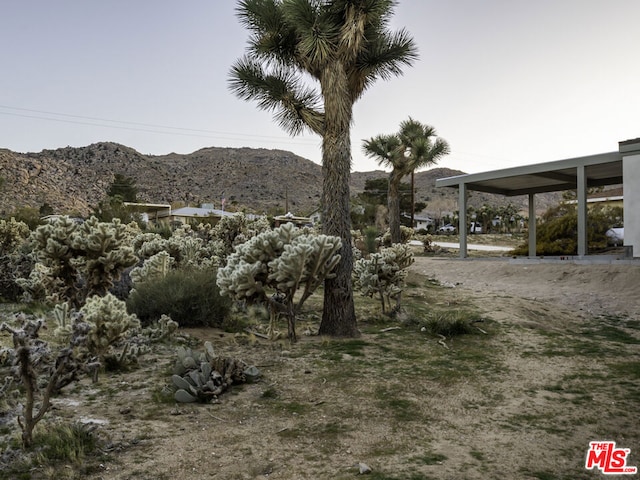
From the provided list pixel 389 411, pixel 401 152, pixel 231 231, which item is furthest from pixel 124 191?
pixel 389 411

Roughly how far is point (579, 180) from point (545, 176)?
7.37ft

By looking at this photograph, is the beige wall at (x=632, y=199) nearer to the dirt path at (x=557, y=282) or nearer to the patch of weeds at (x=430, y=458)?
the dirt path at (x=557, y=282)

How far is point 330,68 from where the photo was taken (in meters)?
6.98

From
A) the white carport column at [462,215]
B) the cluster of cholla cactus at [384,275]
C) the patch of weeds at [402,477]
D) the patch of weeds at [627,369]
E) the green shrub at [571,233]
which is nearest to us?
the patch of weeds at [402,477]

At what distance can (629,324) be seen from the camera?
8.59 m

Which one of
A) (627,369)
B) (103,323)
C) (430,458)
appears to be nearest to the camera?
(430,458)

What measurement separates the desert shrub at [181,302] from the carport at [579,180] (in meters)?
11.8

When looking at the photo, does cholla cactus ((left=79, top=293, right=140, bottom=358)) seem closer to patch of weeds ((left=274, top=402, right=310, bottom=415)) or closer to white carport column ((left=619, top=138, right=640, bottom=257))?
patch of weeds ((left=274, top=402, right=310, bottom=415))

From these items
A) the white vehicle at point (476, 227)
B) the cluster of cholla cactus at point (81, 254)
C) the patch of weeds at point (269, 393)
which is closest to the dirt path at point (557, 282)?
the patch of weeds at point (269, 393)

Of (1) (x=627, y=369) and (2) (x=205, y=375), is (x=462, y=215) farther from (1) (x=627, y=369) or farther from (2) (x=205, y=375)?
(2) (x=205, y=375)

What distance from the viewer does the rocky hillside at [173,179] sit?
2120 inches

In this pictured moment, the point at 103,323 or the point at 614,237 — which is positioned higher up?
the point at 614,237

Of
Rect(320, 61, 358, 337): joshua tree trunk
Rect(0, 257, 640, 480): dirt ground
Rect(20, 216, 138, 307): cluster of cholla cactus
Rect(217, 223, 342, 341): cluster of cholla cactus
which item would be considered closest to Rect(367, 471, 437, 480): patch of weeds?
Rect(0, 257, 640, 480): dirt ground

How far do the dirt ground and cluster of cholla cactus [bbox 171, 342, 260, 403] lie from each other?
12 cm
